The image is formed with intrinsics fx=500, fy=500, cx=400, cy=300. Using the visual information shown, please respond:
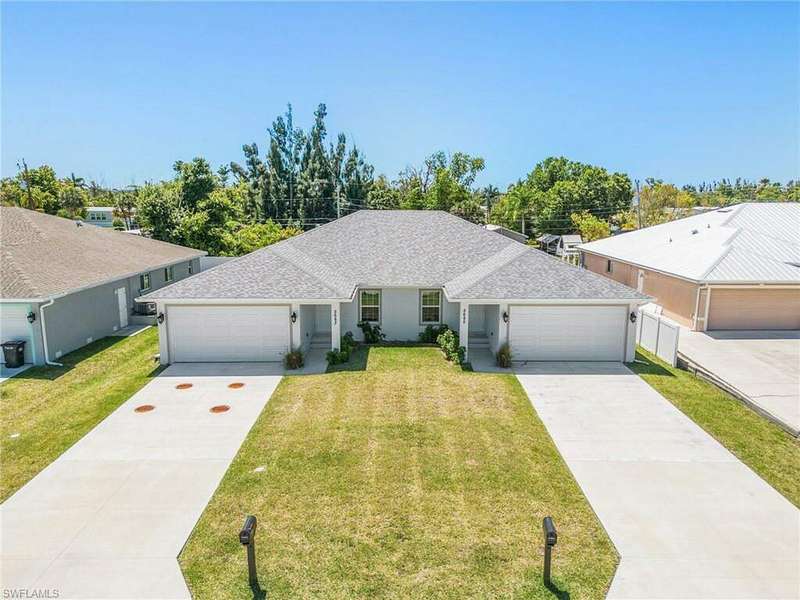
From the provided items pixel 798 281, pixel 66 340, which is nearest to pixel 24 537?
pixel 66 340

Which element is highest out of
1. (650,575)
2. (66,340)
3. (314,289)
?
(314,289)

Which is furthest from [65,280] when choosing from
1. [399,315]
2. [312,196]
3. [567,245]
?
[567,245]

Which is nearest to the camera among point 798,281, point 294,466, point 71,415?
point 294,466

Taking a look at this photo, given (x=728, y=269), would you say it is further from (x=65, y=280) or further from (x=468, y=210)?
(x=468, y=210)

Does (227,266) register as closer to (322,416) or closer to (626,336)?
(322,416)

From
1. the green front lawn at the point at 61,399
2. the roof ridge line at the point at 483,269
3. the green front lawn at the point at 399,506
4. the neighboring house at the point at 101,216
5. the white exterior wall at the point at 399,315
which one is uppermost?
the neighboring house at the point at 101,216

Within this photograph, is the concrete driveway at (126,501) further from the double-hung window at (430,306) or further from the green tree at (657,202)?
the green tree at (657,202)

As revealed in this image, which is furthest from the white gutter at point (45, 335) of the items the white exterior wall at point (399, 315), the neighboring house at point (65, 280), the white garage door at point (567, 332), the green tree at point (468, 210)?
the green tree at point (468, 210)
